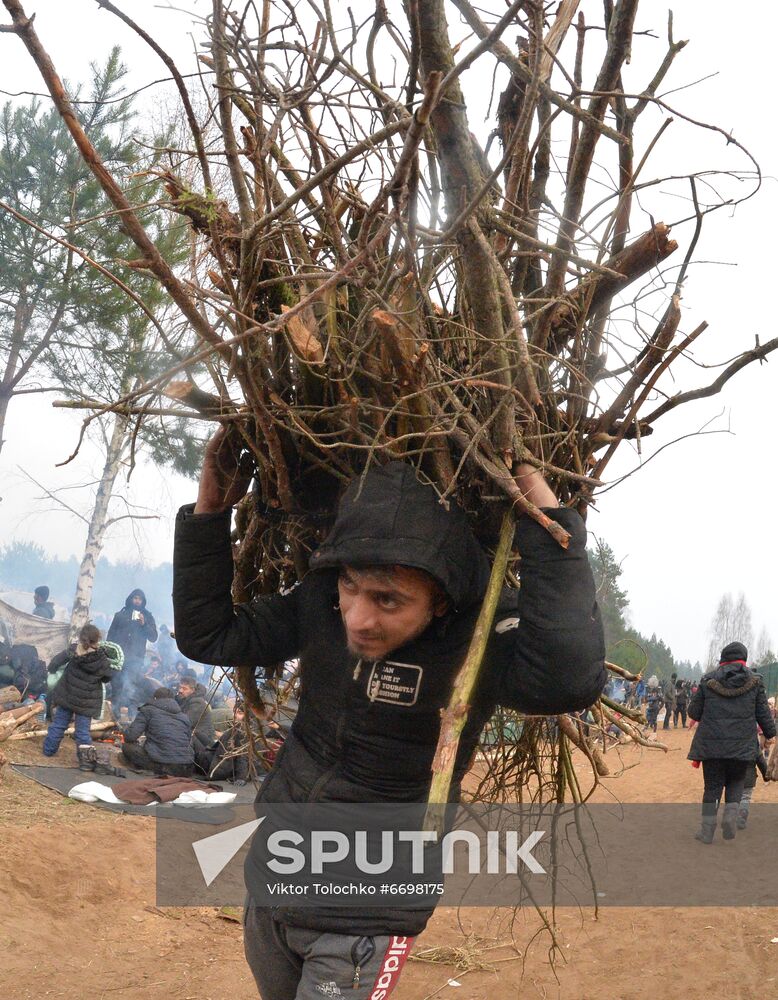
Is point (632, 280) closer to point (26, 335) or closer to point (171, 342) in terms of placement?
point (171, 342)

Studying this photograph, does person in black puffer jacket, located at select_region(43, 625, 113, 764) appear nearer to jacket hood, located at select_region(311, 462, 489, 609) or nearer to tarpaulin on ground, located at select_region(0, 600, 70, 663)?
tarpaulin on ground, located at select_region(0, 600, 70, 663)

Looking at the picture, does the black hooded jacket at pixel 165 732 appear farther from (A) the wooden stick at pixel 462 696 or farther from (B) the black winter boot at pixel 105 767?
(A) the wooden stick at pixel 462 696

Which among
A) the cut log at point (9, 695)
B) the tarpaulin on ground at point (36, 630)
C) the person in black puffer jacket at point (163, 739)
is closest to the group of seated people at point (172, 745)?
the person in black puffer jacket at point (163, 739)

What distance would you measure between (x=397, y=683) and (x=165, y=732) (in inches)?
300

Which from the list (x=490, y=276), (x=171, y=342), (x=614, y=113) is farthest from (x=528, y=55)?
(x=171, y=342)

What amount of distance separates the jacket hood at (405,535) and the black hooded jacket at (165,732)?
297 inches

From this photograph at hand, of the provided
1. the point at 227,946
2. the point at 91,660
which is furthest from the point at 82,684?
the point at 227,946

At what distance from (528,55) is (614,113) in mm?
260

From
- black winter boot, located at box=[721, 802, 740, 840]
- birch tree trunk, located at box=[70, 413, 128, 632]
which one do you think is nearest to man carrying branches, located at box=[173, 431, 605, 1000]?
black winter boot, located at box=[721, 802, 740, 840]

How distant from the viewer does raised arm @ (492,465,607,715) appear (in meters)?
1.80

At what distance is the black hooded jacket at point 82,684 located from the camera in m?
8.91

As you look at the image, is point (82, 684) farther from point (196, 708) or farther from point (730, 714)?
point (730, 714)

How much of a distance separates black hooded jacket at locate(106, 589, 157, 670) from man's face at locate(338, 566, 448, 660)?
10954mm

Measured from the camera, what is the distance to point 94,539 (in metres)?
13.9
